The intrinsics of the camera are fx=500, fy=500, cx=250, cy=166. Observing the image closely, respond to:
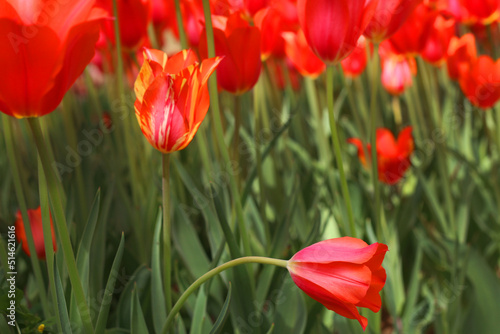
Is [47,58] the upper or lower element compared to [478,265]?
upper

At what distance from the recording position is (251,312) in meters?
0.64

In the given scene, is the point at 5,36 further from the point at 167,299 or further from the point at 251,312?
the point at 251,312

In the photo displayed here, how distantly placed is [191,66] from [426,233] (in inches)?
30.4

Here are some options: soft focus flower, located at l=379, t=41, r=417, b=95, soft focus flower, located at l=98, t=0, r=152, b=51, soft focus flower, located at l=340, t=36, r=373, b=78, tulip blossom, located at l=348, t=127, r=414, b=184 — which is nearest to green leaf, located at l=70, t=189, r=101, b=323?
soft focus flower, located at l=98, t=0, r=152, b=51

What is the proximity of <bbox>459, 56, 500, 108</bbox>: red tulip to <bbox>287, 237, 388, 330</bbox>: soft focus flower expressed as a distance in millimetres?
691

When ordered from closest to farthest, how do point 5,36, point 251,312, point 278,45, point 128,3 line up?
point 5,36, point 251,312, point 128,3, point 278,45

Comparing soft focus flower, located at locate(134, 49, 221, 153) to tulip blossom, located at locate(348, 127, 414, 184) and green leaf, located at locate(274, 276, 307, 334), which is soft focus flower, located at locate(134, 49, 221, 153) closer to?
green leaf, located at locate(274, 276, 307, 334)

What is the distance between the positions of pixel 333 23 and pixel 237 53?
0.50ft

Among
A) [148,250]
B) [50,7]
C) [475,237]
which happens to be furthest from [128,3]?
[475,237]

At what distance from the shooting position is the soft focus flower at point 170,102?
441 millimetres

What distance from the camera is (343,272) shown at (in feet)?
1.23

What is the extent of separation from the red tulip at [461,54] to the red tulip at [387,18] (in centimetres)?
41

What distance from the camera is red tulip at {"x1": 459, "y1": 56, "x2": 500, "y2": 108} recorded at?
953 millimetres

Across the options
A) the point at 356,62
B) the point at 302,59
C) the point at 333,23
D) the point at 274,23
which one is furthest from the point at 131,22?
the point at 356,62
